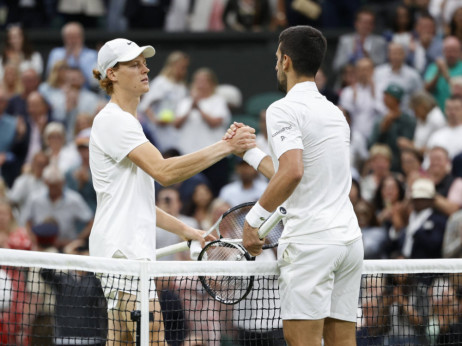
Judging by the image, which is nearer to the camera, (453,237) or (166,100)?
(453,237)

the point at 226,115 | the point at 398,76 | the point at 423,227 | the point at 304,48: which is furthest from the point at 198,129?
the point at 304,48

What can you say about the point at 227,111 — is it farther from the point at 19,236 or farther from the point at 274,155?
the point at 274,155

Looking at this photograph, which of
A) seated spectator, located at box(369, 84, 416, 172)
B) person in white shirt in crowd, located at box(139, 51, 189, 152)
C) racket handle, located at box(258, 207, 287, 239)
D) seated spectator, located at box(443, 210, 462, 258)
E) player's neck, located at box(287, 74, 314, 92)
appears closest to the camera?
racket handle, located at box(258, 207, 287, 239)

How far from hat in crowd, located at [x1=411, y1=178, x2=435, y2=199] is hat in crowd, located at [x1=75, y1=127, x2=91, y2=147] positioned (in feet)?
13.4

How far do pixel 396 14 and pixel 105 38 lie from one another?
434cm

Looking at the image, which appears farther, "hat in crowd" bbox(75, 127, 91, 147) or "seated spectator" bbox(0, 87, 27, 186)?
"seated spectator" bbox(0, 87, 27, 186)

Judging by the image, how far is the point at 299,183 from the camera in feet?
16.7

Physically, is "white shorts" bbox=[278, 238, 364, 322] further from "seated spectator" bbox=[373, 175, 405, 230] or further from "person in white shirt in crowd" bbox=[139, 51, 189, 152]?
"person in white shirt in crowd" bbox=[139, 51, 189, 152]

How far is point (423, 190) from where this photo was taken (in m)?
10.0

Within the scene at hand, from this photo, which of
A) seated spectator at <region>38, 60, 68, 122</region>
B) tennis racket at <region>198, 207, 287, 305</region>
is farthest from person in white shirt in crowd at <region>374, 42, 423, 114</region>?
tennis racket at <region>198, 207, 287, 305</region>

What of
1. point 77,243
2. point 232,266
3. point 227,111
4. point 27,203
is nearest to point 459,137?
point 227,111

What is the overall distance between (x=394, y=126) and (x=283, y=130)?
7.16 meters

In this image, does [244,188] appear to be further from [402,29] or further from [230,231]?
[230,231]

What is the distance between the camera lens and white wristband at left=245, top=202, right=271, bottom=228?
198 inches
